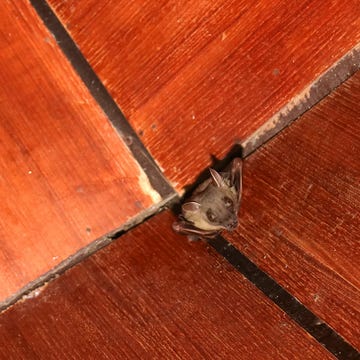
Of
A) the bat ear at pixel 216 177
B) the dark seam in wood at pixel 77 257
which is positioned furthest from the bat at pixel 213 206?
the dark seam in wood at pixel 77 257

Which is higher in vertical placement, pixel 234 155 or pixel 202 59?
pixel 202 59

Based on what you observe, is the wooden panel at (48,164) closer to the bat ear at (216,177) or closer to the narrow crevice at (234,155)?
the narrow crevice at (234,155)

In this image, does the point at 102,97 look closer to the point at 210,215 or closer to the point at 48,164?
the point at 48,164

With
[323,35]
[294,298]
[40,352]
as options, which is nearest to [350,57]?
[323,35]

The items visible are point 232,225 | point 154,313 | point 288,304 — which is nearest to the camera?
point 288,304

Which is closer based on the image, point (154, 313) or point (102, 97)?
point (154, 313)

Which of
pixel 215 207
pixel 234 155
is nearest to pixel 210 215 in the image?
pixel 215 207

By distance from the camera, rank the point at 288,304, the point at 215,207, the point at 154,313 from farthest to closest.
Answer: the point at 215,207 < the point at 154,313 < the point at 288,304
